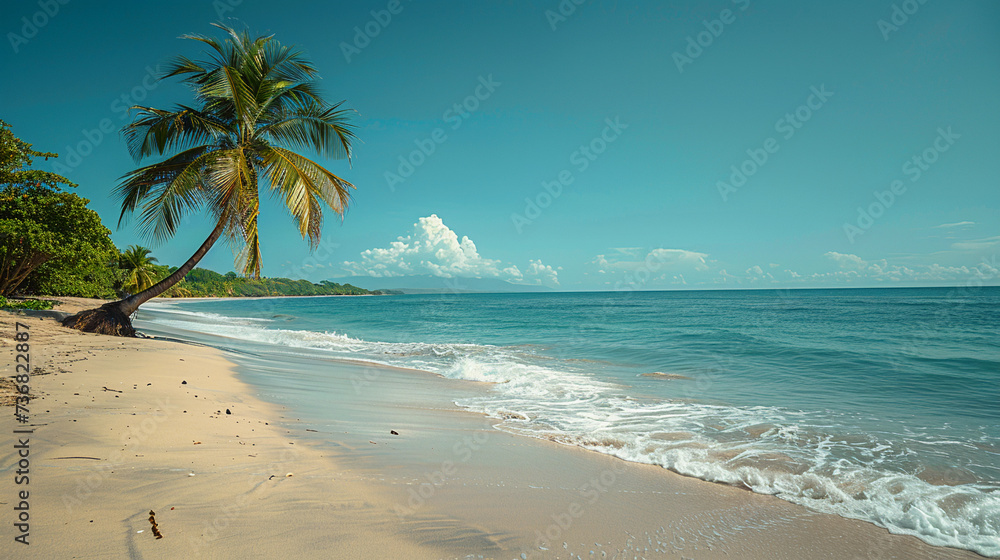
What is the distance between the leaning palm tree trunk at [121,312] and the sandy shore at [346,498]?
25.0ft

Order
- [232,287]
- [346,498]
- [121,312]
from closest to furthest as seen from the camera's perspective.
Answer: [346,498], [121,312], [232,287]

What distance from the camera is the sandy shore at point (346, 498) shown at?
99.2 inches

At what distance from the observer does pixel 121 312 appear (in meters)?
12.4

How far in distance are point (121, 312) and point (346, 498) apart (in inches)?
529

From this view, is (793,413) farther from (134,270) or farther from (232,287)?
(232,287)

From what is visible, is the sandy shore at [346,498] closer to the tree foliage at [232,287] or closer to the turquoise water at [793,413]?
the turquoise water at [793,413]

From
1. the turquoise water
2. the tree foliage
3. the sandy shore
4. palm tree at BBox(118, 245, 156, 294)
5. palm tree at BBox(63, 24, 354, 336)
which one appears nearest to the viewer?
the sandy shore

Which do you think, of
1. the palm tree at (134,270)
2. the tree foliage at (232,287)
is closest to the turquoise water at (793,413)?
the palm tree at (134,270)

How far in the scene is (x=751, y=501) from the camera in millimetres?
3869

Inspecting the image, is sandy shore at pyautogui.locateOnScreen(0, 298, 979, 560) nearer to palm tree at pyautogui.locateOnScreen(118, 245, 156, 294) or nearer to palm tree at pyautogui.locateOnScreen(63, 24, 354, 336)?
palm tree at pyautogui.locateOnScreen(63, 24, 354, 336)

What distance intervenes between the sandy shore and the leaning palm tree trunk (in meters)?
7.61

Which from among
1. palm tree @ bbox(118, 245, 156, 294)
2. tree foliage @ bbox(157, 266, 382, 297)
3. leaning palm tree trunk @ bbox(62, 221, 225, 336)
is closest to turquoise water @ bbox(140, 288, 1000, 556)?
leaning palm tree trunk @ bbox(62, 221, 225, 336)

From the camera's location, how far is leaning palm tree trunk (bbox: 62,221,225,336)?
11555mm

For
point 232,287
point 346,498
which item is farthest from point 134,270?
point 232,287
